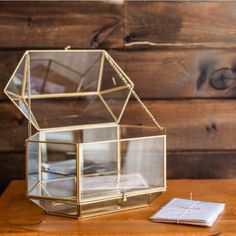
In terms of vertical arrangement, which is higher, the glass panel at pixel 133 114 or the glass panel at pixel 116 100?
the glass panel at pixel 116 100

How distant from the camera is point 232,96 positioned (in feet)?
4.92

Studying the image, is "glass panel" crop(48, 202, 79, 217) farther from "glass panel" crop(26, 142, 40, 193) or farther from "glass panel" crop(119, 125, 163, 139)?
"glass panel" crop(119, 125, 163, 139)

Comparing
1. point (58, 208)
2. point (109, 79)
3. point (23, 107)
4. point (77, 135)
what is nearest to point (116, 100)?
point (109, 79)

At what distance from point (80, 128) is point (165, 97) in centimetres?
32

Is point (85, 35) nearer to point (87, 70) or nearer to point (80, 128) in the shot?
point (87, 70)

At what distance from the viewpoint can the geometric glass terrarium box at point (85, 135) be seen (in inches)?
45.4

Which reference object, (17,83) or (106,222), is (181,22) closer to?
(17,83)

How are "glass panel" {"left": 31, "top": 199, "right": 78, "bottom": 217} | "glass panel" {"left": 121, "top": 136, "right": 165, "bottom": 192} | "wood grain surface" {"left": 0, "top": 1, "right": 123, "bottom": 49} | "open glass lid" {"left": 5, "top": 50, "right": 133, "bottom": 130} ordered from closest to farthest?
1. "glass panel" {"left": 31, "top": 199, "right": 78, "bottom": 217}
2. "glass panel" {"left": 121, "top": 136, "right": 165, "bottom": 192}
3. "open glass lid" {"left": 5, "top": 50, "right": 133, "bottom": 130}
4. "wood grain surface" {"left": 0, "top": 1, "right": 123, "bottom": 49}

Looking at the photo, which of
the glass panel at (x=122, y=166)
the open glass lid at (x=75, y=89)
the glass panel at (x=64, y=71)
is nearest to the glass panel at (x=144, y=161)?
the glass panel at (x=122, y=166)

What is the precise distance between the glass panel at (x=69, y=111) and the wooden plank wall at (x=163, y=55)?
102mm

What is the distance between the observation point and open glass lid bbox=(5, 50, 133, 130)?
1.33 meters

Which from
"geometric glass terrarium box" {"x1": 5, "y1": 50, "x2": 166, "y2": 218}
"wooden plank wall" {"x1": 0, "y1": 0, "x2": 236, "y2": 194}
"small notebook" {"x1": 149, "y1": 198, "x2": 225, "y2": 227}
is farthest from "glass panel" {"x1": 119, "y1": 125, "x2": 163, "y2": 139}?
"small notebook" {"x1": 149, "y1": 198, "x2": 225, "y2": 227}

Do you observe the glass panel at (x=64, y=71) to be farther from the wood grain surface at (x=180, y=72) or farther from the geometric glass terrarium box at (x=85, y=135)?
the wood grain surface at (x=180, y=72)

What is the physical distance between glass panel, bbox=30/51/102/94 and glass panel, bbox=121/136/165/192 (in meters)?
0.22
